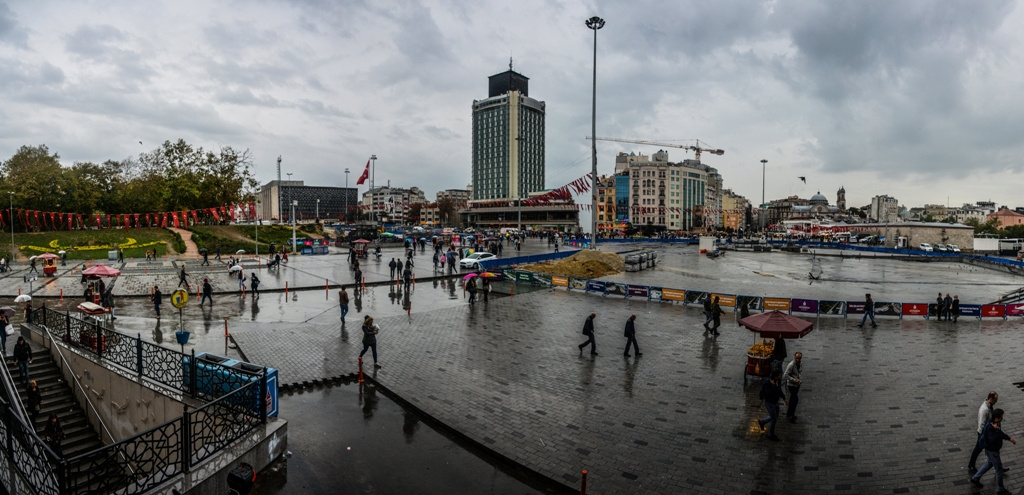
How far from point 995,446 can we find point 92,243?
60.7 m

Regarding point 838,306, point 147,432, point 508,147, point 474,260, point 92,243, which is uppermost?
point 508,147

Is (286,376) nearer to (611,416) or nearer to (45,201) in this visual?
(611,416)

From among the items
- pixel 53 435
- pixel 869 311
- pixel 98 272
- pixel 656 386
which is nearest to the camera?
pixel 53 435

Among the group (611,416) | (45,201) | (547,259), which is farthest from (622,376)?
(45,201)

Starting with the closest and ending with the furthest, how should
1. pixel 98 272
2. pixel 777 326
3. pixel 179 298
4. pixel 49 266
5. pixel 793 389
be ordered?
pixel 793 389
pixel 777 326
pixel 179 298
pixel 98 272
pixel 49 266

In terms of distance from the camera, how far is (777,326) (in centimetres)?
1236

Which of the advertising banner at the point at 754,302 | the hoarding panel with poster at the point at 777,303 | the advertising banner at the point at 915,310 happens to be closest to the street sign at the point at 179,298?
the advertising banner at the point at 754,302

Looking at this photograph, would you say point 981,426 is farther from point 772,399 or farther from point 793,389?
point 772,399

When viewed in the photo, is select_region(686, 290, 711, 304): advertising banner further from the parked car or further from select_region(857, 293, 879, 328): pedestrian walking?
the parked car

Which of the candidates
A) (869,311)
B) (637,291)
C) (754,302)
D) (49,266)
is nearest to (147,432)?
(637,291)

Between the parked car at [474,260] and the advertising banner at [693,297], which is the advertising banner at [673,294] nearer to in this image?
the advertising banner at [693,297]

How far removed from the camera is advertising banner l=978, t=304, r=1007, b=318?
2102 cm

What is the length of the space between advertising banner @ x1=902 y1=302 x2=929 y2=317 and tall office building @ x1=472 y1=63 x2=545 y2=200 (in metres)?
146

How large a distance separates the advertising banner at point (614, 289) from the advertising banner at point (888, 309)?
10.6 metres
